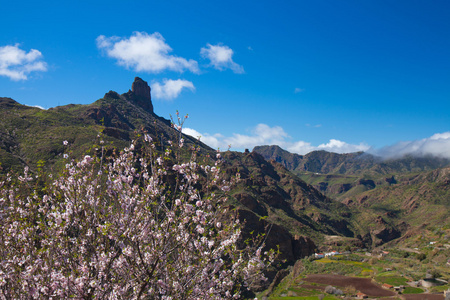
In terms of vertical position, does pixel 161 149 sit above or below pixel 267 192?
above

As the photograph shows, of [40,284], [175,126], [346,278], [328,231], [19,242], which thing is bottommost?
[328,231]

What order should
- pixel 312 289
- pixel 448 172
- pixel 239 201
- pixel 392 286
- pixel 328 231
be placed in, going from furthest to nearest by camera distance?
pixel 448 172
pixel 328 231
pixel 239 201
pixel 312 289
pixel 392 286

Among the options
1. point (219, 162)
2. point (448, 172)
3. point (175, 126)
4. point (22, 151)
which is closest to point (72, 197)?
point (175, 126)

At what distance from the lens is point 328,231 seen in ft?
334

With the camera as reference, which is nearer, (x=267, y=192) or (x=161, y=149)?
(x=161, y=149)

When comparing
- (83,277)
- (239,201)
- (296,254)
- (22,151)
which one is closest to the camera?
(83,277)

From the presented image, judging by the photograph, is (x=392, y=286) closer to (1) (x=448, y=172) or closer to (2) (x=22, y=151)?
(2) (x=22, y=151)

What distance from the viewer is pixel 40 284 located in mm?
6559

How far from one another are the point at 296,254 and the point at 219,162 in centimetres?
5954

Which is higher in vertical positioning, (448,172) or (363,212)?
(448,172)

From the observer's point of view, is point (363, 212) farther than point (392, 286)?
Yes

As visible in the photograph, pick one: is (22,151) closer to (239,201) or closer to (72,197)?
(239,201)

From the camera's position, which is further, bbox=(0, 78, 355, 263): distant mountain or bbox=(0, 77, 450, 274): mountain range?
bbox=(0, 77, 450, 274): mountain range

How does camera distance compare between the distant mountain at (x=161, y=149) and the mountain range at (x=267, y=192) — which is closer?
the distant mountain at (x=161, y=149)
